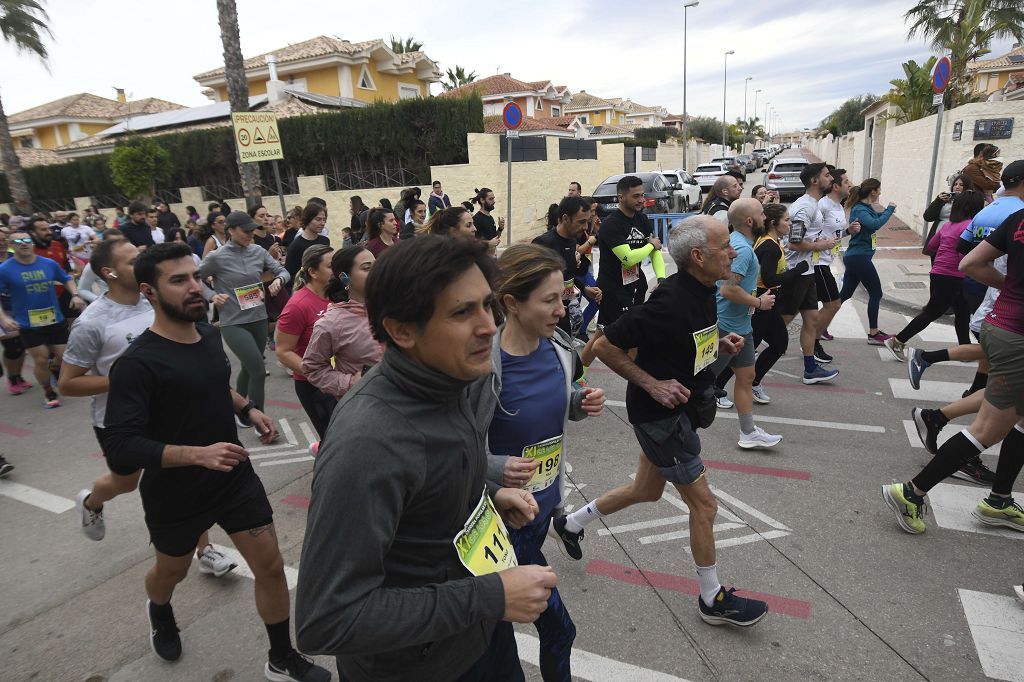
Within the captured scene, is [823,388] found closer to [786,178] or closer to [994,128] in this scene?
[994,128]

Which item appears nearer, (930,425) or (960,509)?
(960,509)

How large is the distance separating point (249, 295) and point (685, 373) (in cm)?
431

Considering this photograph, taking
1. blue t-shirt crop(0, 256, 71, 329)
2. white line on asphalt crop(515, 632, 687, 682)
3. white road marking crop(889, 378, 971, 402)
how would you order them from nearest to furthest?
1. white line on asphalt crop(515, 632, 687, 682)
2. white road marking crop(889, 378, 971, 402)
3. blue t-shirt crop(0, 256, 71, 329)

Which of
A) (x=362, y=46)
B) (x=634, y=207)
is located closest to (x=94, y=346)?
(x=634, y=207)

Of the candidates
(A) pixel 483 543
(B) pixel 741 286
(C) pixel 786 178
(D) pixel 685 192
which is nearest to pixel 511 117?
(B) pixel 741 286

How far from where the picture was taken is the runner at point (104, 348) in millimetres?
3225

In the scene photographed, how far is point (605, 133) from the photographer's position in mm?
52250

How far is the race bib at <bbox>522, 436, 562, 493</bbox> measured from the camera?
7.93 feet

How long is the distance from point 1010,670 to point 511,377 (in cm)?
258

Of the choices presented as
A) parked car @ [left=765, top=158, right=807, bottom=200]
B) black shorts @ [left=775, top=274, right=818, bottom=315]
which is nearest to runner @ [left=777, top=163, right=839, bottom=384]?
black shorts @ [left=775, top=274, right=818, bottom=315]

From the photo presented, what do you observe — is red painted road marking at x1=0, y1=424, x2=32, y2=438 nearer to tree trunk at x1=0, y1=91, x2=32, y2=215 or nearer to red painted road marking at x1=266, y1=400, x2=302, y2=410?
red painted road marking at x1=266, y1=400, x2=302, y2=410

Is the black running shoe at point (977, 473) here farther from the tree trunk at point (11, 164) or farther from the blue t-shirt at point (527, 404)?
the tree trunk at point (11, 164)

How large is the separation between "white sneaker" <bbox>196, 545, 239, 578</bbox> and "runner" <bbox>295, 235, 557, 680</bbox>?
2495 mm

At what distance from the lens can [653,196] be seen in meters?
17.1
